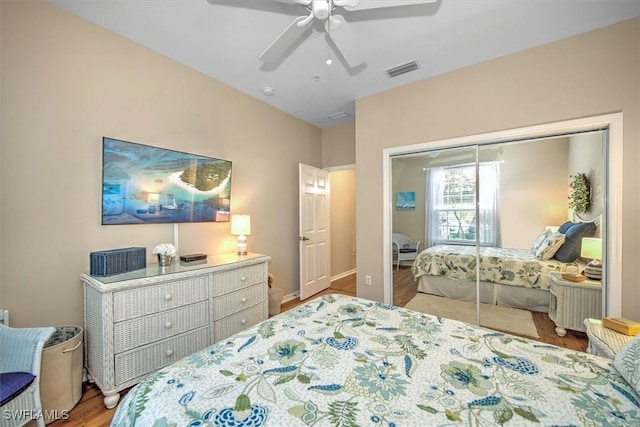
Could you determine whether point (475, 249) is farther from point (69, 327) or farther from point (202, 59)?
point (69, 327)

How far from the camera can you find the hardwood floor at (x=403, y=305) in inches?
64.9

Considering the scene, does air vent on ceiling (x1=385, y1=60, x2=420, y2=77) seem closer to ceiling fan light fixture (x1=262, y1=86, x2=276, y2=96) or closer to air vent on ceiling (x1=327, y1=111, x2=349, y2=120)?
air vent on ceiling (x1=327, y1=111, x2=349, y2=120)

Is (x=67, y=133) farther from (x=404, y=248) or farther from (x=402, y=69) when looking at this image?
(x=404, y=248)

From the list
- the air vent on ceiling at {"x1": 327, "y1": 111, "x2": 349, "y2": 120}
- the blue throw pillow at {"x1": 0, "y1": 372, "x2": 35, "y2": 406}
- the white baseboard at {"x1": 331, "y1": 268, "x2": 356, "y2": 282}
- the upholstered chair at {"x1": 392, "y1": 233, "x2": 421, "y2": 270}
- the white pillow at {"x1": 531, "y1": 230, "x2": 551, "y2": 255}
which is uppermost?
the air vent on ceiling at {"x1": 327, "y1": 111, "x2": 349, "y2": 120}

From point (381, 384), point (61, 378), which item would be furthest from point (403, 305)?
point (61, 378)

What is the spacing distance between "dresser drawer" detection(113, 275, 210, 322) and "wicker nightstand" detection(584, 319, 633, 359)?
275 cm

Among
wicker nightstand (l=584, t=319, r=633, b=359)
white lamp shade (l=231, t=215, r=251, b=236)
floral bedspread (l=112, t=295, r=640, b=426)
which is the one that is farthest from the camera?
white lamp shade (l=231, t=215, r=251, b=236)

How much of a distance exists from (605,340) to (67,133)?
392 cm

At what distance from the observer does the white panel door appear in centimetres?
389

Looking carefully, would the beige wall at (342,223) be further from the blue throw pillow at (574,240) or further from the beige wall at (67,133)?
the blue throw pillow at (574,240)

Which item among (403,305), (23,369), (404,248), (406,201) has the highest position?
(406,201)

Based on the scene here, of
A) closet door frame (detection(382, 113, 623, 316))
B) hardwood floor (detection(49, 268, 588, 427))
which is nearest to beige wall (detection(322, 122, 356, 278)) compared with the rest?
hardwood floor (detection(49, 268, 588, 427))

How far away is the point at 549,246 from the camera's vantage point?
249 centimetres

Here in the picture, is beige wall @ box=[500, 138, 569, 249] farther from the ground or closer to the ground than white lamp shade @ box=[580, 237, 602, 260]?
farther from the ground
